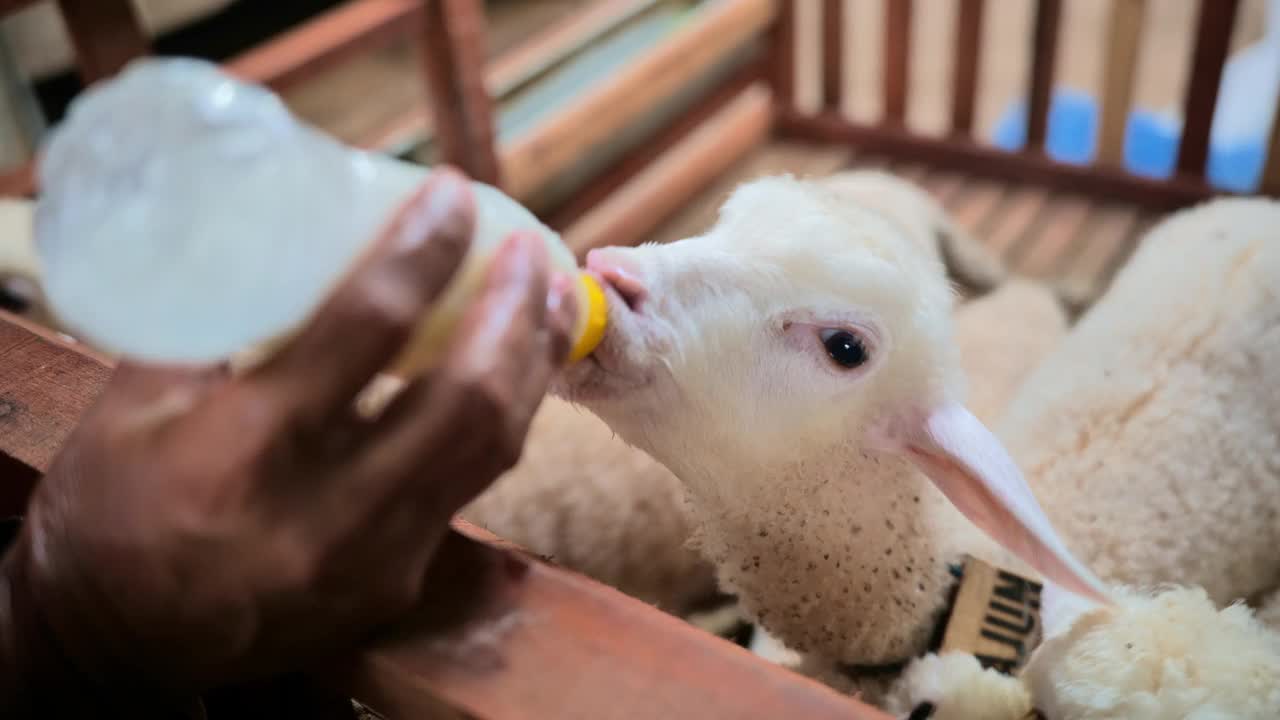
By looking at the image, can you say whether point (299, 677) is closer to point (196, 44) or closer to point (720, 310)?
point (720, 310)

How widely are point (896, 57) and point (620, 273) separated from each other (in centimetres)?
217

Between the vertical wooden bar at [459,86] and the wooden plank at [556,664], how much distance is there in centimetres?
180

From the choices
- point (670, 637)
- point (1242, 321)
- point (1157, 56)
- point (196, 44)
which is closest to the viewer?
point (670, 637)

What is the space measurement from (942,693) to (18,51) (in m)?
2.43

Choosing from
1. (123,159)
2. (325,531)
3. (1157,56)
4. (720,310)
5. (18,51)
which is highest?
(123,159)

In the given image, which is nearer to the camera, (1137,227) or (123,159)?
(123,159)

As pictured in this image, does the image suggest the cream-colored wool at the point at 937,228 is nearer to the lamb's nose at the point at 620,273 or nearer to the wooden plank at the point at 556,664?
the lamb's nose at the point at 620,273

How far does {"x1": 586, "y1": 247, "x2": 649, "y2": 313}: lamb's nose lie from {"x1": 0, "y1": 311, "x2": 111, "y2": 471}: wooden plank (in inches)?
16.0

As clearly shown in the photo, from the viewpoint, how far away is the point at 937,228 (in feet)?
7.16

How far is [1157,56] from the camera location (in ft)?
13.8

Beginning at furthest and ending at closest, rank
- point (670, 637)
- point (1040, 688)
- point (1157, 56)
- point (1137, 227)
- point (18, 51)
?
point (1157, 56) < point (1137, 227) < point (18, 51) < point (1040, 688) < point (670, 637)

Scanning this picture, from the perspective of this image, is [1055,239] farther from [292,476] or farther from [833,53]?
[292,476]

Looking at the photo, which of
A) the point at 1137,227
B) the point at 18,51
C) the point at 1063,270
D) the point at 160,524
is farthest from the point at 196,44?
the point at 160,524

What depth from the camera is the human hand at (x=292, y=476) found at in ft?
1.52
